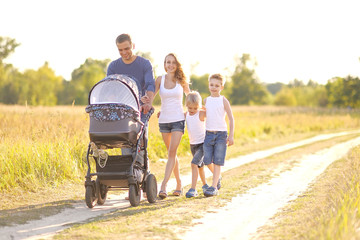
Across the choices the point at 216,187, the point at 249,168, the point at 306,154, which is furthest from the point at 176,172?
the point at 306,154

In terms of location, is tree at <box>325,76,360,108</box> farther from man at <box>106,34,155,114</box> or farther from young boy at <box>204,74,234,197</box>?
man at <box>106,34,155,114</box>

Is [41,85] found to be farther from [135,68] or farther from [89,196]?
[89,196]

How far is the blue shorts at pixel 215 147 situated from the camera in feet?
23.5

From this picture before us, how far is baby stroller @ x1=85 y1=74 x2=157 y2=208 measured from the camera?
232 inches

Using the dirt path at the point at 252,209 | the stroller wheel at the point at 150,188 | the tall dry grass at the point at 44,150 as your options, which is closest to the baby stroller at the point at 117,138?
the stroller wheel at the point at 150,188

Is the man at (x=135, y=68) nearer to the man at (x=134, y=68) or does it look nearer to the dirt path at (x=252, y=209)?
the man at (x=134, y=68)

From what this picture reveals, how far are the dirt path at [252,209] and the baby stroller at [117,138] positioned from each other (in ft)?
4.17

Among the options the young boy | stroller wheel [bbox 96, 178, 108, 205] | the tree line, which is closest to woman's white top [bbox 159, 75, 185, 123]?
the young boy

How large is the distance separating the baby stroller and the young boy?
Answer: 1140 mm

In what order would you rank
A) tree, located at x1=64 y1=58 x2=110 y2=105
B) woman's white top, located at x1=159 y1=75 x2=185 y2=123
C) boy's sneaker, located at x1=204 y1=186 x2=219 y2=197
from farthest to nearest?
tree, located at x1=64 y1=58 x2=110 y2=105 < boy's sneaker, located at x1=204 y1=186 x2=219 y2=197 < woman's white top, located at x1=159 y1=75 x2=185 y2=123

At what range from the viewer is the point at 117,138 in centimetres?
592

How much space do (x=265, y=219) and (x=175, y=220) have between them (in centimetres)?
122

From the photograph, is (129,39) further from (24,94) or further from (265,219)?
(24,94)

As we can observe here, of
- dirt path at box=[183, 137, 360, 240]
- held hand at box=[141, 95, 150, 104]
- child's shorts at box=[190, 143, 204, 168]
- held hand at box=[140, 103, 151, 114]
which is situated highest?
held hand at box=[141, 95, 150, 104]
